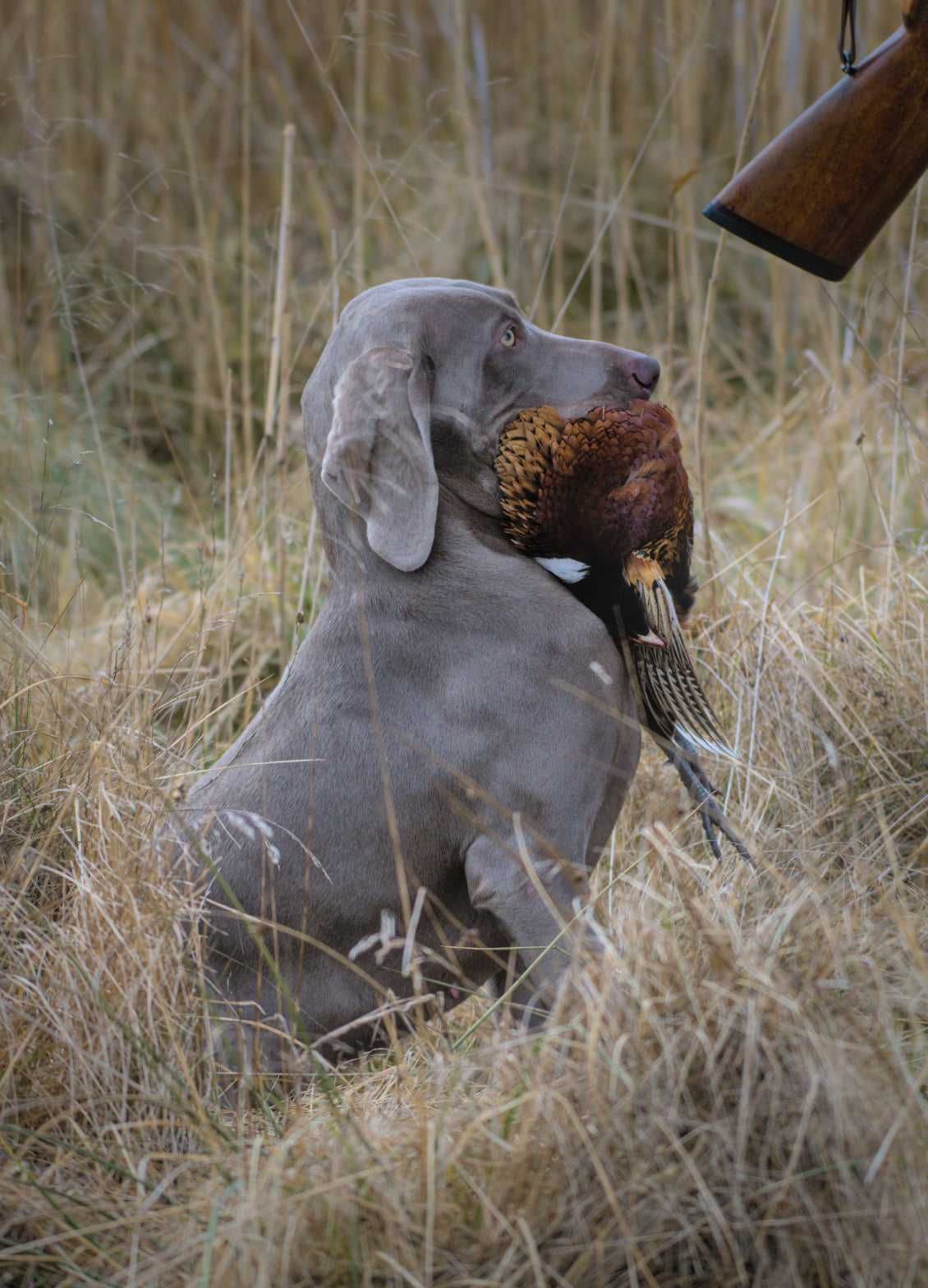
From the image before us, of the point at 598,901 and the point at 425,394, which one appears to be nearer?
the point at 425,394

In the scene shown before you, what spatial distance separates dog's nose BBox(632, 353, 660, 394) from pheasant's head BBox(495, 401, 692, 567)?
45 millimetres

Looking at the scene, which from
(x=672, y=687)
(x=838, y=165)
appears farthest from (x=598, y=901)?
(x=838, y=165)

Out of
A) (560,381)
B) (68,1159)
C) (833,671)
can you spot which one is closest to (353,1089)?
(68,1159)

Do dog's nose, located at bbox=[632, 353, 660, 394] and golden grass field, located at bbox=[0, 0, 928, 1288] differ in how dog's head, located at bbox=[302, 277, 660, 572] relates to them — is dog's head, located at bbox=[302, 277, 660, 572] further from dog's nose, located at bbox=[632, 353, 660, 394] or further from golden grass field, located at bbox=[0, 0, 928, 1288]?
golden grass field, located at bbox=[0, 0, 928, 1288]

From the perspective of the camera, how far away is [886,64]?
7.09 feet

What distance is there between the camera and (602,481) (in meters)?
2.11

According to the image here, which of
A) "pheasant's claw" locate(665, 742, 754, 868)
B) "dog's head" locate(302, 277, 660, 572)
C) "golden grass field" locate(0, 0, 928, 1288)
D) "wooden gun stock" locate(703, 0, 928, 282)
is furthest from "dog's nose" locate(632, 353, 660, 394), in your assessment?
"golden grass field" locate(0, 0, 928, 1288)

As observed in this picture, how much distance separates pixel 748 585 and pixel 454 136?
11.8 ft

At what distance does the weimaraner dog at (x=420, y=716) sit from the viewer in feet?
6.90

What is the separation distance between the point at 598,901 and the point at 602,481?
75cm

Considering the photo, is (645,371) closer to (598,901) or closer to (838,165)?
(838,165)

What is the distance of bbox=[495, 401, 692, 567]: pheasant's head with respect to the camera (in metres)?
2.11

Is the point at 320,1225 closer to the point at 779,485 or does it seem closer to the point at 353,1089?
the point at 353,1089

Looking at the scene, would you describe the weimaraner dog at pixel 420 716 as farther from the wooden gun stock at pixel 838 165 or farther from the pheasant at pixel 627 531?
the wooden gun stock at pixel 838 165
